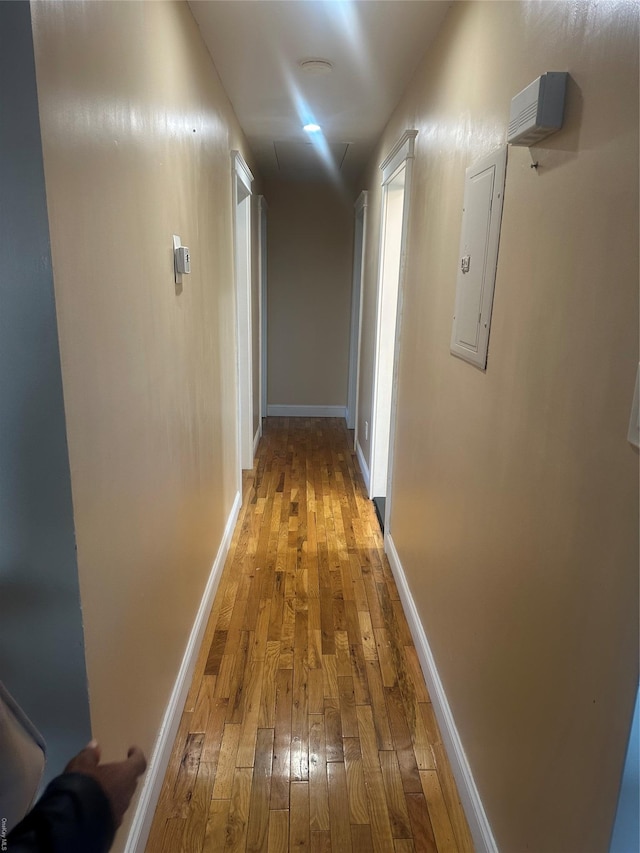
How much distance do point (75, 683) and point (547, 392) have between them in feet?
3.55

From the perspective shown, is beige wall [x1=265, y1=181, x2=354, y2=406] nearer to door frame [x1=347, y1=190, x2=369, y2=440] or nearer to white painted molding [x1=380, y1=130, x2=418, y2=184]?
door frame [x1=347, y1=190, x2=369, y2=440]

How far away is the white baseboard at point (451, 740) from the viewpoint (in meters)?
1.38

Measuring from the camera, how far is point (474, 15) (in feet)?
5.26

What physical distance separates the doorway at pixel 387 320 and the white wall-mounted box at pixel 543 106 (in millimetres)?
1483

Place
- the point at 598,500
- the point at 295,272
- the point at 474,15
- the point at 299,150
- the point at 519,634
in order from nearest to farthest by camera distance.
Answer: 1. the point at 598,500
2. the point at 519,634
3. the point at 474,15
4. the point at 299,150
5. the point at 295,272

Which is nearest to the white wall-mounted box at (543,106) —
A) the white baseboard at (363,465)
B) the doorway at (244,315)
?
the doorway at (244,315)

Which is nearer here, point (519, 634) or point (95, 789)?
point (95, 789)

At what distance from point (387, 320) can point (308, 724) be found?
2289 millimetres

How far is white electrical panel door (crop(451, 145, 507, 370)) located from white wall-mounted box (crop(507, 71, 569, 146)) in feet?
0.76

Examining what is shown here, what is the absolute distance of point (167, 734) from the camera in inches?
64.6

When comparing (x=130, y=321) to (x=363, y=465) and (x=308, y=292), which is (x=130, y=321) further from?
(x=308, y=292)

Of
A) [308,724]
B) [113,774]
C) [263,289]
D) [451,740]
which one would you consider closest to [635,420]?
[113,774]

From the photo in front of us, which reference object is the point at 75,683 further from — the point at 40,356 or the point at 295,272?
the point at 295,272

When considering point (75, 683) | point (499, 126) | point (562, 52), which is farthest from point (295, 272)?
point (75, 683)
